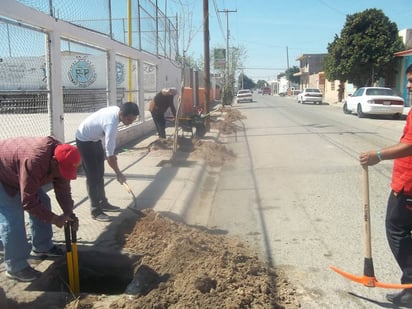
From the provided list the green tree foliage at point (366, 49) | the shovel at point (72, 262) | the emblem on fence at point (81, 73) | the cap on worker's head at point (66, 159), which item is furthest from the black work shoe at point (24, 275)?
the green tree foliage at point (366, 49)

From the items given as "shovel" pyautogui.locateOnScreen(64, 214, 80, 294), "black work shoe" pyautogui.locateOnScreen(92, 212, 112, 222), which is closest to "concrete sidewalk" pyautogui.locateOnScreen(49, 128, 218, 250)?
"black work shoe" pyautogui.locateOnScreen(92, 212, 112, 222)

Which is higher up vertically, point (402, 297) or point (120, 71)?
point (120, 71)

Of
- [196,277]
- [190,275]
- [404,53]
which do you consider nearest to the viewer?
[196,277]

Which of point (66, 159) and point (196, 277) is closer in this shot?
point (66, 159)

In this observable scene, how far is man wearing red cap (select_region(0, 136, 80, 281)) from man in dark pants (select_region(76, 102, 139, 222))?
4.71 ft

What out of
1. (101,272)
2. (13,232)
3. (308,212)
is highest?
(13,232)

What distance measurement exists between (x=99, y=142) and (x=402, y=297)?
3.90m

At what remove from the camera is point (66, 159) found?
3.51m

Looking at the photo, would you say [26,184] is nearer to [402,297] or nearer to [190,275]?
[190,275]

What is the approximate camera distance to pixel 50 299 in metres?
3.64

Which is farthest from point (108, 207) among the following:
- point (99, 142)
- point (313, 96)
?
point (313, 96)

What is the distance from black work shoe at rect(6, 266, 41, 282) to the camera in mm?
3975

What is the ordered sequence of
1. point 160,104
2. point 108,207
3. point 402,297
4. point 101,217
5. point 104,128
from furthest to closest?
point 160,104, point 108,207, point 101,217, point 104,128, point 402,297

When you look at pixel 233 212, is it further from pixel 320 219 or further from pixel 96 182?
pixel 96 182
